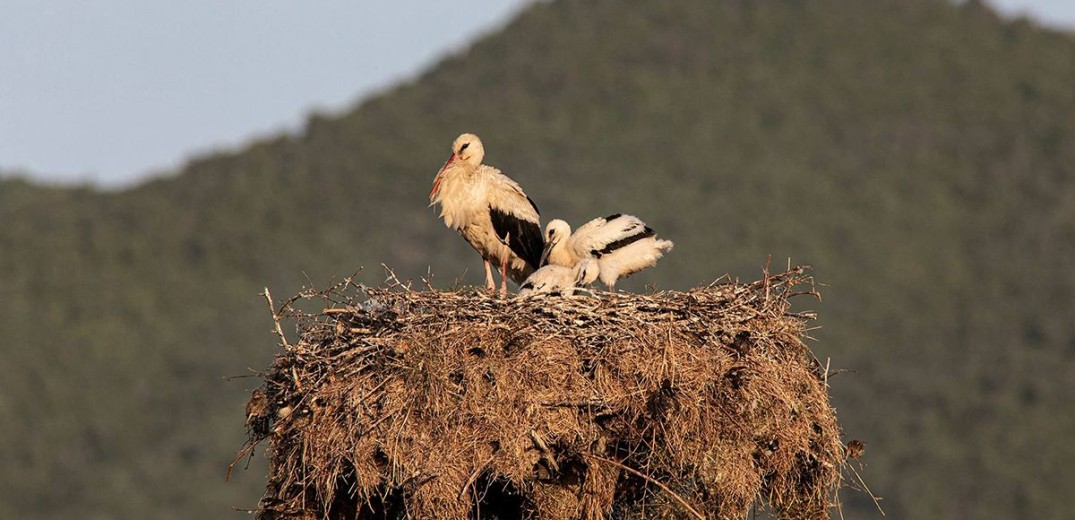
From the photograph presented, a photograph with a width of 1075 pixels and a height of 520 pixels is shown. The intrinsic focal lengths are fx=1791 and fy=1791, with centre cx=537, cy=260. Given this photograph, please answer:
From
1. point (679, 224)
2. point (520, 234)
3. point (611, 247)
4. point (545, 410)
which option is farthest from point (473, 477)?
point (679, 224)

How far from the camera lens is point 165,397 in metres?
44.2

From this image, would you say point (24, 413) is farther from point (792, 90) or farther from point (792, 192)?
point (792, 90)

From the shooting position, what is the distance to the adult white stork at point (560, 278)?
36.0 feet

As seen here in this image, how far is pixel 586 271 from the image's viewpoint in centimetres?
1152

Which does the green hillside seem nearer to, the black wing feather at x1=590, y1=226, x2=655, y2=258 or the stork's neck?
the stork's neck

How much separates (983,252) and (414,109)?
19.6 meters

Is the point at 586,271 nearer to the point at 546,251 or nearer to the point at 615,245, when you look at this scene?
the point at 615,245

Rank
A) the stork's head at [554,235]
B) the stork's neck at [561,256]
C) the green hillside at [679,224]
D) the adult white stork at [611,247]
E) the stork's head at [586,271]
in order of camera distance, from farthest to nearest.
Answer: the green hillside at [679,224] → the stork's head at [554,235] → the stork's neck at [561,256] → the adult white stork at [611,247] → the stork's head at [586,271]

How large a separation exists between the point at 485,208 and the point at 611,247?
113 centimetres

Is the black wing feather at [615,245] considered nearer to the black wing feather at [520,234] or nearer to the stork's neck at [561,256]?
the stork's neck at [561,256]

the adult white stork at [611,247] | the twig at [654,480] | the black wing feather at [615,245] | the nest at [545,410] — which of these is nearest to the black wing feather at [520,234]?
the adult white stork at [611,247]

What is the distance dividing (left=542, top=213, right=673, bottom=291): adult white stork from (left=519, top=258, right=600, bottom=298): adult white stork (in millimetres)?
146

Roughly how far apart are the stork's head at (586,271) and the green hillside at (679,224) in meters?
27.1

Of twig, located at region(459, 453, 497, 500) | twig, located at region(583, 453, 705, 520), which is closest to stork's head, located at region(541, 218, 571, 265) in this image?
twig, located at region(583, 453, 705, 520)
